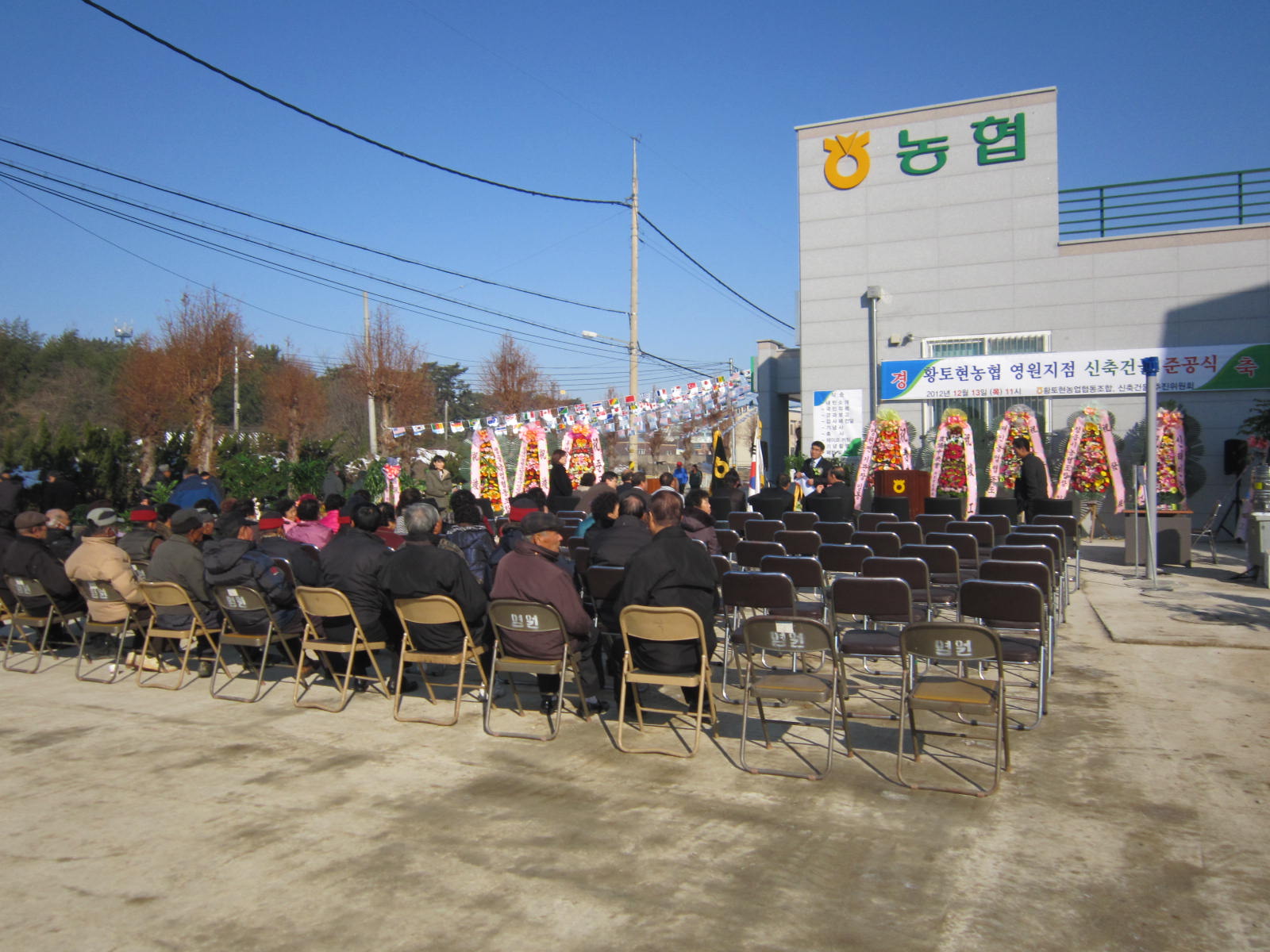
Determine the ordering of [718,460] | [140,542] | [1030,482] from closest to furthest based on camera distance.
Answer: [140,542], [1030,482], [718,460]

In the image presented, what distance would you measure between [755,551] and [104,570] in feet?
16.1

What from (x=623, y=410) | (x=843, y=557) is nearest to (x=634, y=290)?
(x=623, y=410)

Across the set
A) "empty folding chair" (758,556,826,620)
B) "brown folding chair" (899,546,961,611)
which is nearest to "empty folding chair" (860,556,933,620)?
"empty folding chair" (758,556,826,620)

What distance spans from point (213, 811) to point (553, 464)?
1024cm

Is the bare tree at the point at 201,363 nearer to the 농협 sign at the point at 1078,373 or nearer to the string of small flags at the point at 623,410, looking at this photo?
the string of small flags at the point at 623,410

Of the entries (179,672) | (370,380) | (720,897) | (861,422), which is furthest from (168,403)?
(720,897)

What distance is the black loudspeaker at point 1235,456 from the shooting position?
15141 millimetres

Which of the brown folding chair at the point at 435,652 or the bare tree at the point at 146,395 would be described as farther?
the bare tree at the point at 146,395

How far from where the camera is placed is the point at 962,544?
25.0 ft

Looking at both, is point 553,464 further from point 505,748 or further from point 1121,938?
point 1121,938

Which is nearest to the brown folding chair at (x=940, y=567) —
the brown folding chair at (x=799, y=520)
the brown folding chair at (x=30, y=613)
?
the brown folding chair at (x=799, y=520)

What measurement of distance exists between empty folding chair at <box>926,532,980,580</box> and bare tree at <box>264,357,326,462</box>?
90.0 feet

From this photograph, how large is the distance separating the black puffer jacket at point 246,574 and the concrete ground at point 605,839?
0.83 metres

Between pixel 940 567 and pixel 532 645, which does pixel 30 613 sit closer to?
pixel 532 645
